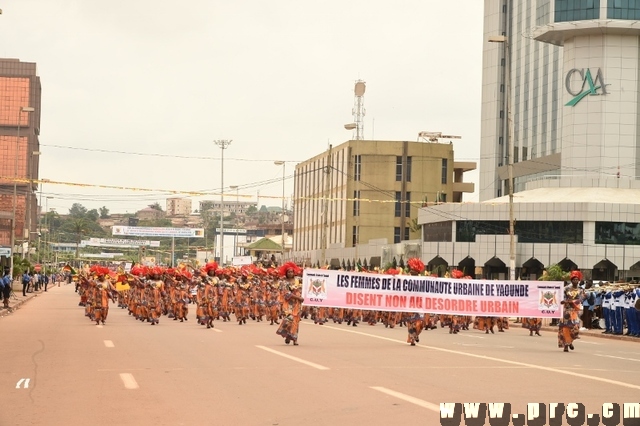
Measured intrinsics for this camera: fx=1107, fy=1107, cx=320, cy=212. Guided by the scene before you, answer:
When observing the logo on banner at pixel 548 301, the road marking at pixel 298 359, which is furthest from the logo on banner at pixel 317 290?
the logo on banner at pixel 548 301

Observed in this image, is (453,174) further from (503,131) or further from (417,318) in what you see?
(417,318)

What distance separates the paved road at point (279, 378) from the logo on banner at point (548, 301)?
2.58 metres

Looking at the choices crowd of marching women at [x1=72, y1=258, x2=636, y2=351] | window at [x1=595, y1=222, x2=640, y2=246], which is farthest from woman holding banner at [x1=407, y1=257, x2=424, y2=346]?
window at [x1=595, y1=222, x2=640, y2=246]

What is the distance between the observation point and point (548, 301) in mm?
30938

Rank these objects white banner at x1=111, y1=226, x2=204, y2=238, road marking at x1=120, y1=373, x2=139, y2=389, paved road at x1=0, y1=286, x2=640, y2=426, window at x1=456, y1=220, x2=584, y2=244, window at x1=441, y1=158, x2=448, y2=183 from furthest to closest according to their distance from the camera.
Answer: white banner at x1=111, y1=226, x2=204, y2=238 < window at x1=441, y1=158, x2=448, y2=183 < window at x1=456, y1=220, x2=584, y2=244 < road marking at x1=120, y1=373, x2=139, y2=389 < paved road at x1=0, y1=286, x2=640, y2=426

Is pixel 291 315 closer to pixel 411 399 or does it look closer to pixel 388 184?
pixel 411 399

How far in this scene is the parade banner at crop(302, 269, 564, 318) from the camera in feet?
92.3

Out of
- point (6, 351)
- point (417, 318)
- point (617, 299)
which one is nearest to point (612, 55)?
point (617, 299)

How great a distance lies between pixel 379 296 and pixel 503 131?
86028 mm

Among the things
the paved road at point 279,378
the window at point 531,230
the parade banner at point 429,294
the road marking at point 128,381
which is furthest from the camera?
the window at point 531,230

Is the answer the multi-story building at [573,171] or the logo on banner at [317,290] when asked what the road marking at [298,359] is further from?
the multi-story building at [573,171]

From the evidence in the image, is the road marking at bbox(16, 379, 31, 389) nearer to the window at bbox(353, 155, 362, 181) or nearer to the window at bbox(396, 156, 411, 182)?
the window at bbox(353, 155, 362, 181)

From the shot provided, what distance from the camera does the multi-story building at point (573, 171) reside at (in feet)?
253

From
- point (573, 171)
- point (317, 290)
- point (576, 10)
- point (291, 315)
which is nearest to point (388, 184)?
point (573, 171)
